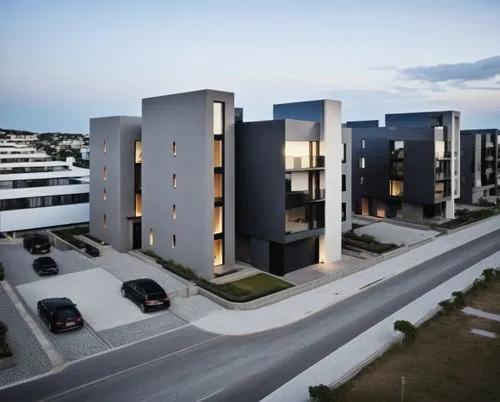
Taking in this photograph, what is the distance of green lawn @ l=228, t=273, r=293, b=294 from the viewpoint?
26.3 meters

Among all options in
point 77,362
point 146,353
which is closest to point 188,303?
point 146,353

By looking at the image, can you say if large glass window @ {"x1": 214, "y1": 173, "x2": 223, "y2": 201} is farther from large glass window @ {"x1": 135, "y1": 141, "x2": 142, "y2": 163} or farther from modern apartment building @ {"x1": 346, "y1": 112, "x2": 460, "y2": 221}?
modern apartment building @ {"x1": 346, "y1": 112, "x2": 460, "y2": 221}

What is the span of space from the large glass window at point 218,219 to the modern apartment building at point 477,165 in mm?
45662

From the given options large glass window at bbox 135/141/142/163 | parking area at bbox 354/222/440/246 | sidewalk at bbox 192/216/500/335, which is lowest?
sidewalk at bbox 192/216/500/335

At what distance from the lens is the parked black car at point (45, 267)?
29406 mm

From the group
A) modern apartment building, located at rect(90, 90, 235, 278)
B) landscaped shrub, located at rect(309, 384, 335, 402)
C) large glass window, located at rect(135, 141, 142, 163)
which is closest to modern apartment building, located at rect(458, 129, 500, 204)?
modern apartment building, located at rect(90, 90, 235, 278)

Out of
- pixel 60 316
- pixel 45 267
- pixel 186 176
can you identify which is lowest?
pixel 60 316

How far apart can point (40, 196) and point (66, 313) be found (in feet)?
77.4

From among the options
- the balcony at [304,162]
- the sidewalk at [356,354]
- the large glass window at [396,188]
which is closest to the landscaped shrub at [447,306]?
the sidewalk at [356,354]

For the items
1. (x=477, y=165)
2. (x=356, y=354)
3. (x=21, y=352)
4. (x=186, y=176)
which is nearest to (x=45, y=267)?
(x=186, y=176)

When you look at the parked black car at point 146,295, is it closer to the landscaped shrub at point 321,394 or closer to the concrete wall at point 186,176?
the concrete wall at point 186,176

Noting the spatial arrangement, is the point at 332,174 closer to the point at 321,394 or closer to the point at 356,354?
the point at 356,354

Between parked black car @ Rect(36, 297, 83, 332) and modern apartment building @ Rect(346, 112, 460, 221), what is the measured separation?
126 ft

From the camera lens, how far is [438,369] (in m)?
17.1
